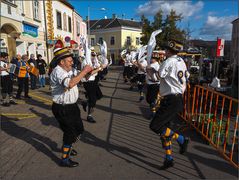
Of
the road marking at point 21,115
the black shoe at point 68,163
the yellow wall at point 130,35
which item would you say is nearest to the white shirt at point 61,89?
the black shoe at point 68,163

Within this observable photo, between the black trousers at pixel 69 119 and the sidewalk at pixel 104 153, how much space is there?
1.76 ft

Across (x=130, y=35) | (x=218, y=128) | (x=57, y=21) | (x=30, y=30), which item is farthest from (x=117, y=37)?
(x=218, y=128)

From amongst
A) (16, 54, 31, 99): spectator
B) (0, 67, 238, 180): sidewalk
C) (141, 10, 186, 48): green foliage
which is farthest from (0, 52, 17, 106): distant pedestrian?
(141, 10, 186, 48): green foliage

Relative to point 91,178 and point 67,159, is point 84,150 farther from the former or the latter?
point 91,178

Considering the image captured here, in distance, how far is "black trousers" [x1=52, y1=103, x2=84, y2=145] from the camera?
135 inches

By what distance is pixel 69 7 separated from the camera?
91.0 feet

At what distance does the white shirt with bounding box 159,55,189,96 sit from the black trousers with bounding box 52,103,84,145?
5.01 feet

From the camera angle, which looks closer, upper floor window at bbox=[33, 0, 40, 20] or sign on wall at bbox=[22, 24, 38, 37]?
sign on wall at bbox=[22, 24, 38, 37]

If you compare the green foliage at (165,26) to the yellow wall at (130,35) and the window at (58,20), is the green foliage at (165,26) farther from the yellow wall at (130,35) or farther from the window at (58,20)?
the yellow wall at (130,35)

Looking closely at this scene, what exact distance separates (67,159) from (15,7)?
573 inches

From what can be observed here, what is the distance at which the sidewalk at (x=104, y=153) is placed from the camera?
3381mm

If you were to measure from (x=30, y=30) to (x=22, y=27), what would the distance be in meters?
1.42

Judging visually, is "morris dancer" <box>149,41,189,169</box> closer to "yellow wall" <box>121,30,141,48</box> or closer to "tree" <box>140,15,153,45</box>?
"tree" <box>140,15,153,45</box>

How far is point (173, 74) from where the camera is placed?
131 inches
